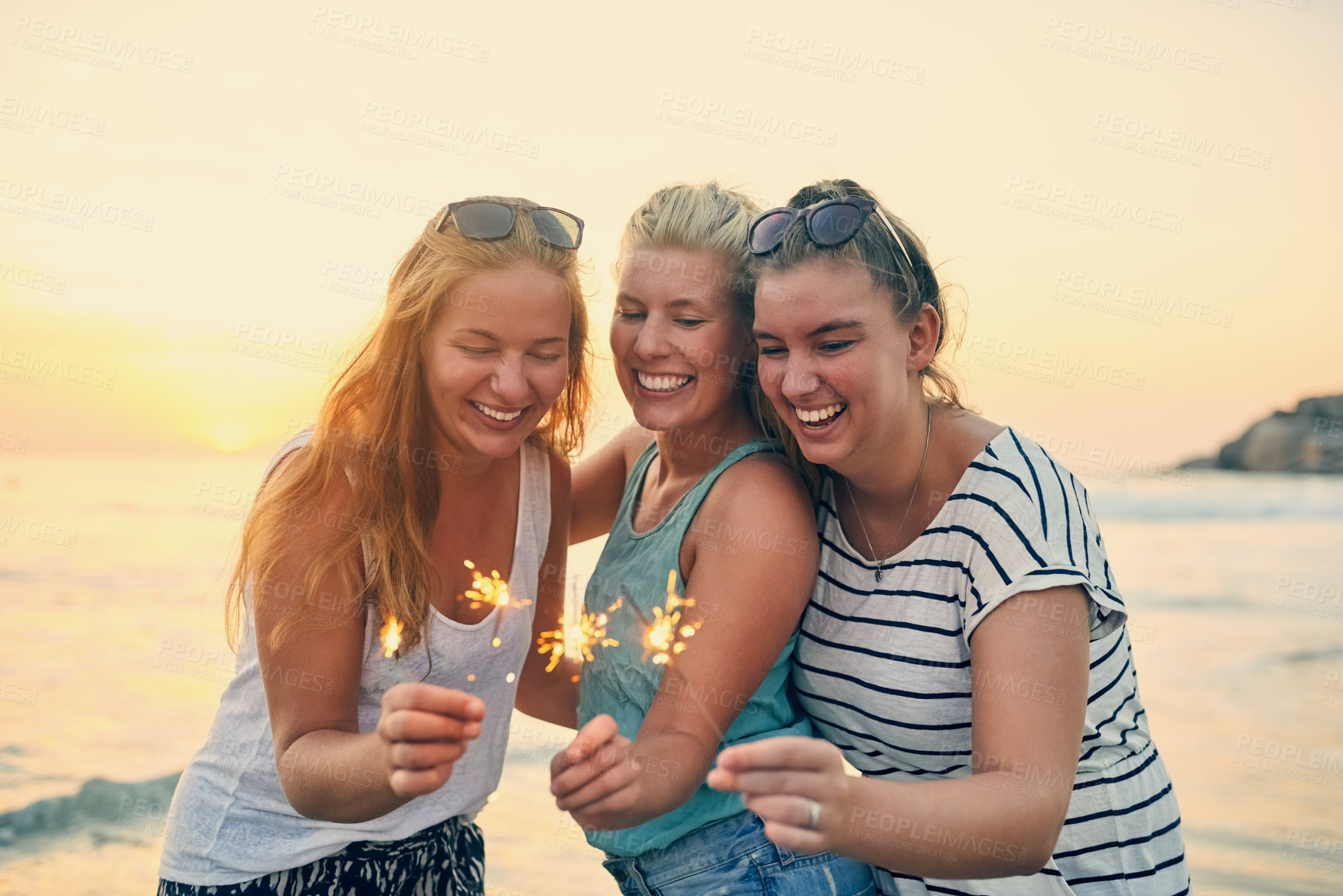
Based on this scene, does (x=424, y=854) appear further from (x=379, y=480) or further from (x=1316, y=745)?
(x=1316, y=745)

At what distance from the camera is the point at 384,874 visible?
9.11ft

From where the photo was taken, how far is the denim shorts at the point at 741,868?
254 cm

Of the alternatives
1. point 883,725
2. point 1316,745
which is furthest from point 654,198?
point 1316,745

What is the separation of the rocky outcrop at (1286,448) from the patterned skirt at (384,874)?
80.7 ft

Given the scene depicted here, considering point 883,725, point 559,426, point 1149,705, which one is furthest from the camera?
point 1149,705

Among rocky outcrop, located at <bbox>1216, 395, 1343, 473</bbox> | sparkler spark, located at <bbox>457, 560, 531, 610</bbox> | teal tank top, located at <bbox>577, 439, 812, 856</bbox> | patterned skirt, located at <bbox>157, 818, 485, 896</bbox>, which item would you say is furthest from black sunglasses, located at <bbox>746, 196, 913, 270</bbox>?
rocky outcrop, located at <bbox>1216, 395, 1343, 473</bbox>

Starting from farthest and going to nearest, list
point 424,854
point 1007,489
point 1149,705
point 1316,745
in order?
point 1149,705 → point 1316,745 → point 424,854 → point 1007,489

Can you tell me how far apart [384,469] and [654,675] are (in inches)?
38.3

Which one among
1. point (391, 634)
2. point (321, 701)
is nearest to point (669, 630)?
point (391, 634)

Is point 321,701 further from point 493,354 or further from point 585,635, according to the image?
point 493,354

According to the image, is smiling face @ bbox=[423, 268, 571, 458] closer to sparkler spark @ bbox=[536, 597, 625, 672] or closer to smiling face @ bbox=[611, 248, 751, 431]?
smiling face @ bbox=[611, 248, 751, 431]

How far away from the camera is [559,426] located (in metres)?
3.36

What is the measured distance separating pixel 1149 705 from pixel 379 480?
36.6ft

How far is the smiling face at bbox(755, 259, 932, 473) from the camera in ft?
8.36
